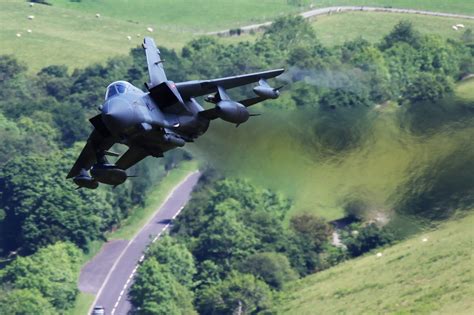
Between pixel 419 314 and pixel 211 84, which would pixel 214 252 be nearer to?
pixel 419 314

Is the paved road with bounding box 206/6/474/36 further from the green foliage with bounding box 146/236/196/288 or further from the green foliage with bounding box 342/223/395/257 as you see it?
the green foliage with bounding box 342/223/395/257

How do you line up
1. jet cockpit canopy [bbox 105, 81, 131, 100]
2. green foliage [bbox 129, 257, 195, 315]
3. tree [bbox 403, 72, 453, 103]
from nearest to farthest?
jet cockpit canopy [bbox 105, 81, 131, 100] → tree [bbox 403, 72, 453, 103] → green foliage [bbox 129, 257, 195, 315]

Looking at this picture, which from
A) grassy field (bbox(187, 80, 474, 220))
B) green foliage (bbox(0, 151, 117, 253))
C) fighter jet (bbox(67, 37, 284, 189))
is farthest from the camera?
green foliage (bbox(0, 151, 117, 253))

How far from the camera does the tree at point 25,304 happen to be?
11144cm

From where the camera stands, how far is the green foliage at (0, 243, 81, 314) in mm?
113750

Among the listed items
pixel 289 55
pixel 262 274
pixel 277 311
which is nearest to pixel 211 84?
pixel 277 311

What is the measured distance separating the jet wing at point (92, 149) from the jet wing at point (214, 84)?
11.7 ft

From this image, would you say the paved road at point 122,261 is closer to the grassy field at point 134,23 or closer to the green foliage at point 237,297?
the green foliage at point 237,297

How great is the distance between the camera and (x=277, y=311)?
356 ft

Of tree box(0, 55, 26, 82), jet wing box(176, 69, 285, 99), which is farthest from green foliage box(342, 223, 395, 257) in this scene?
tree box(0, 55, 26, 82)

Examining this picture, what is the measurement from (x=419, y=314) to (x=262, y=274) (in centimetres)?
2015

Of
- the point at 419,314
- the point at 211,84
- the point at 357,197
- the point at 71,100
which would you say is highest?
the point at 211,84

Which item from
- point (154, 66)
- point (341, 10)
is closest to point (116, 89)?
point (154, 66)

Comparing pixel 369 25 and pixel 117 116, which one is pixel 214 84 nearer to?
pixel 117 116
